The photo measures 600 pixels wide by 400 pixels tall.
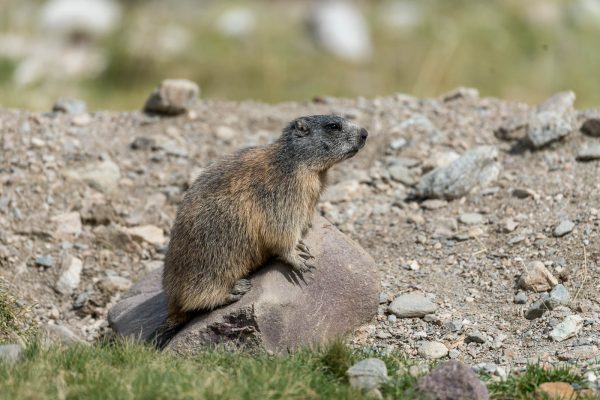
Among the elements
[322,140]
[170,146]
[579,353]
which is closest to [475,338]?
[579,353]

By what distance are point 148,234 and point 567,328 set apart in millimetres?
4178

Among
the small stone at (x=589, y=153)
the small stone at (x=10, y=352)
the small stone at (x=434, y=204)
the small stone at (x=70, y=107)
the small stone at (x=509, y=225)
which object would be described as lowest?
the small stone at (x=509, y=225)

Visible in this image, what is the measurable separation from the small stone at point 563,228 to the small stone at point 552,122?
1.47 metres

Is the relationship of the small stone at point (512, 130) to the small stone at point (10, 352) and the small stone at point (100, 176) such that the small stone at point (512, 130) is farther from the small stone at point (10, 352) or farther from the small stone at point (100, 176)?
Result: the small stone at point (10, 352)

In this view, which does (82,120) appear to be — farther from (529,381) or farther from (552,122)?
(529,381)

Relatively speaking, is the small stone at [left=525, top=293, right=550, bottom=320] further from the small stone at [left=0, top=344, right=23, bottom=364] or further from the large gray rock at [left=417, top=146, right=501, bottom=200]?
the small stone at [left=0, top=344, right=23, bottom=364]

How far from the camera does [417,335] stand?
7125mm

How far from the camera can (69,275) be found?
8.66 metres

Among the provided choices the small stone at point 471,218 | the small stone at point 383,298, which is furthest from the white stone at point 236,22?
the small stone at point 383,298

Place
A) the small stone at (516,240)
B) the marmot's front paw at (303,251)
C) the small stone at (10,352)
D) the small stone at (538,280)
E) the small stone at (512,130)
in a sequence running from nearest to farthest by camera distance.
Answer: the small stone at (10,352), the marmot's front paw at (303,251), the small stone at (538,280), the small stone at (516,240), the small stone at (512,130)

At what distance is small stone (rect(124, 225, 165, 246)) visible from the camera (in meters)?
9.11

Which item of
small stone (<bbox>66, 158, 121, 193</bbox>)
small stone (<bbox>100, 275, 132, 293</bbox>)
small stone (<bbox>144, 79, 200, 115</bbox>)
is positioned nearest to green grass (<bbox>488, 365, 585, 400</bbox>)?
small stone (<bbox>100, 275, 132, 293</bbox>)

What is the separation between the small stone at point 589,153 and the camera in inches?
357

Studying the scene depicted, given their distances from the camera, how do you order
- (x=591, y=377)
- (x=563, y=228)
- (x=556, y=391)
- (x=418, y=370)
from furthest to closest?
(x=563, y=228), (x=418, y=370), (x=591, y=377), (x=556, y=391)
